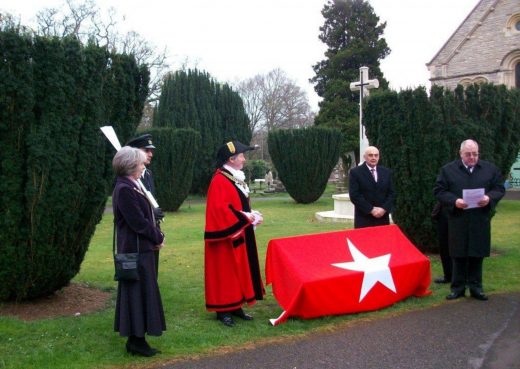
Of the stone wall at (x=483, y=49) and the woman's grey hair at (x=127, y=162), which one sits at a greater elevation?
the stone wall at (x=483, y=49)

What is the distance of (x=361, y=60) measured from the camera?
4022cm

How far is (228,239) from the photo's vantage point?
5.29m

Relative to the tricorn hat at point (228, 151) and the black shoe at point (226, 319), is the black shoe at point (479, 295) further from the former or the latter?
the tricorn hat at point (228, 151)

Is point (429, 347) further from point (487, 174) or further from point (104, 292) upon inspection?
point (104, 292)

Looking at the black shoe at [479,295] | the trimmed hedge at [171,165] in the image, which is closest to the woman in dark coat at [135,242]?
the black shoe at [479,295]

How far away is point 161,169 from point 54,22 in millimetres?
22692

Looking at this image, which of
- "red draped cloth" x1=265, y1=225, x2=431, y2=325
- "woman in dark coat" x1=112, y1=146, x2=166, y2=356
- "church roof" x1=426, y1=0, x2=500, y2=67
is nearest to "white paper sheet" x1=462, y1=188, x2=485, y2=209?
"red draped cloth" x1=265, y1=225, x2=431, y2=325

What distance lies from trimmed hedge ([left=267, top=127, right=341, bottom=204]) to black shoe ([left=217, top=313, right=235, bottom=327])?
1709 centimetres

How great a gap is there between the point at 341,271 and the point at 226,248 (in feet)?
4.13

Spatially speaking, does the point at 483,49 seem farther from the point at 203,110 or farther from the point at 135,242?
the point at 135,242

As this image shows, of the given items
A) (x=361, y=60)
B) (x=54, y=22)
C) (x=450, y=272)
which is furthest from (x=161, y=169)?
(x=361, y=60)

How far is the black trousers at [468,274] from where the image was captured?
6.18m

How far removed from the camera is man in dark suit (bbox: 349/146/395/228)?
6.66 m

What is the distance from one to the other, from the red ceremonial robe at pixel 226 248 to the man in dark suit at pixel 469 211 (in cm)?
260
